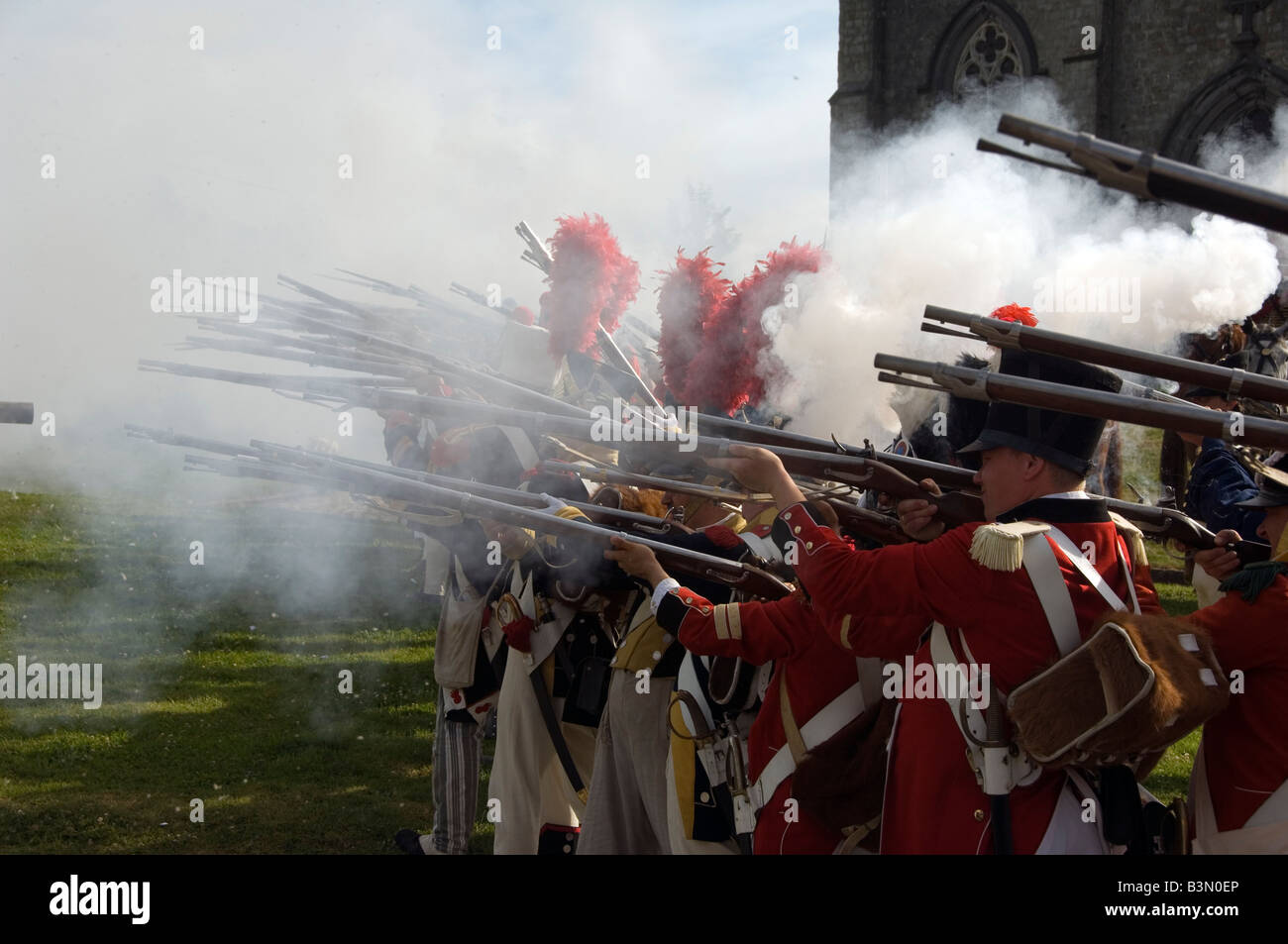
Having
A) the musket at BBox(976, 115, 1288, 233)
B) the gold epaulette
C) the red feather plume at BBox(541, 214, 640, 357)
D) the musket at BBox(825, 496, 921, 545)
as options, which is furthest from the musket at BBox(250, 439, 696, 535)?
the musket at BBox(976, 115, 1288, 233)

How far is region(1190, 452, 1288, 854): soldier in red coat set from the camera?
3363 mm

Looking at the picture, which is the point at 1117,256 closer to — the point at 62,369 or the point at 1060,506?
the point at 1060,506

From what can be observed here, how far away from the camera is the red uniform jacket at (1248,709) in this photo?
337 centimetres

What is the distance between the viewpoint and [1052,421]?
3.16 meters

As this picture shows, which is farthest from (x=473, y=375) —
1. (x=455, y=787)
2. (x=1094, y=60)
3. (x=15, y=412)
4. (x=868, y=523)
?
(x=1094, y=60)

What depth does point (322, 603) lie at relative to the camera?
1209cm

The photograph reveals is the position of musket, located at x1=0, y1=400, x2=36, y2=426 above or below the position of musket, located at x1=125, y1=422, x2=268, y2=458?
below

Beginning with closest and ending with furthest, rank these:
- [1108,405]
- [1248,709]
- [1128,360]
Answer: [1108,405] → [1128,360] → [1248,709]

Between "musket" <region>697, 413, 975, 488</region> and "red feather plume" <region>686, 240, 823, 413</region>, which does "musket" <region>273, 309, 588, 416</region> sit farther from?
"red feather plume" <region>686, 240, 823, 413</region>

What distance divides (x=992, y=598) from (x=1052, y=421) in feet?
1.52

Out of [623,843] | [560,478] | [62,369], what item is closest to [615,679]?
[623,843]

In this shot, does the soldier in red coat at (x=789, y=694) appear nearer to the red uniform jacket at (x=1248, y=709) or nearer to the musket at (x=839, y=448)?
the musket at (x=839, y=448)

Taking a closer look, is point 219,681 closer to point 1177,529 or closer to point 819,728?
point 819,728

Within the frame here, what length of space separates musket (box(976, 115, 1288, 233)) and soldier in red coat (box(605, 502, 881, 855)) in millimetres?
2043
